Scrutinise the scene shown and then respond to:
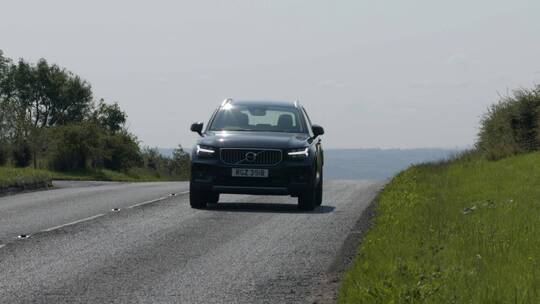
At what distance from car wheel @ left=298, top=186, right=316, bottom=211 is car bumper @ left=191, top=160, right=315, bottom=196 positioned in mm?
89

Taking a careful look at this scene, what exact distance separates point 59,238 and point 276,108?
7.25 m

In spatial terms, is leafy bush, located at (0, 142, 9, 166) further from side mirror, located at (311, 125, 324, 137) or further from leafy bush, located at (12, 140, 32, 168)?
side mirror, located at (311, 125, 324, 137)

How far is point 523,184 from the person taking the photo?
62.9 ft

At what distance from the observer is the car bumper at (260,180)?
56.7 feet

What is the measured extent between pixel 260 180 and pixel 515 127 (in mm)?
14553

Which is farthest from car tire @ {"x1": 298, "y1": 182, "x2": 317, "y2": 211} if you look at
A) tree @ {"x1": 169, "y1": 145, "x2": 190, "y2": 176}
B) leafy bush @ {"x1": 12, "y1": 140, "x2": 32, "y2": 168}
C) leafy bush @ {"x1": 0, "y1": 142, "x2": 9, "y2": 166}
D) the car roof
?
tree @ {"x1": 169, "y1": 145, "x2": 190, "y2": 176}

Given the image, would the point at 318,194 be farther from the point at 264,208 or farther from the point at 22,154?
the point at 22,154

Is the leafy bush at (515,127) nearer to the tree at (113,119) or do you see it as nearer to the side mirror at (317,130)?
the side mirror at (317,130)

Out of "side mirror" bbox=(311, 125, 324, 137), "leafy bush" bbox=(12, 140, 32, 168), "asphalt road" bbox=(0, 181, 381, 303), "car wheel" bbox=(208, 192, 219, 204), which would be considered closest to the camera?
"asphalt road" bbox=(0, 181, 381, 303)

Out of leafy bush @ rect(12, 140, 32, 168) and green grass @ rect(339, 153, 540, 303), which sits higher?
leafy bush @ rect(12, 140, 32, 168)

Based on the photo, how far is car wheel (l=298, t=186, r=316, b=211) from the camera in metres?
17.4

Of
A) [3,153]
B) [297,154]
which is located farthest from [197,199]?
[3,153]

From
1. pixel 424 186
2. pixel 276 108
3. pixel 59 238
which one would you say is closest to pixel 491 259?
pixel 59 238

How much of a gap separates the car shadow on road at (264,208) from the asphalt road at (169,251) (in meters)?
0.02
